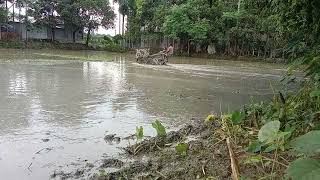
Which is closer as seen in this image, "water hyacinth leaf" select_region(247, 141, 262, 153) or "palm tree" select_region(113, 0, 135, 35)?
"water hyacinth leaf" select_region(247, 141, 262, 153)

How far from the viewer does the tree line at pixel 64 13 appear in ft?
135

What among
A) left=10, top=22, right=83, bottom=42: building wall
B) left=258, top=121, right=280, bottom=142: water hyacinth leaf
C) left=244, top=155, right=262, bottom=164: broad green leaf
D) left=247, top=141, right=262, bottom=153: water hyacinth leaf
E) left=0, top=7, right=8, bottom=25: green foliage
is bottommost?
left=244, top=155, right=262, bottom=164: broad green leaf

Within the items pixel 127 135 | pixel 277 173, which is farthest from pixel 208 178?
pixel 127 135

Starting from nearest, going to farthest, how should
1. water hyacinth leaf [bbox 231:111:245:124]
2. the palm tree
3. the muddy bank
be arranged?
the muddy bank → water hyacinth leaf [bbox 231:111:245:124] → the palm tree

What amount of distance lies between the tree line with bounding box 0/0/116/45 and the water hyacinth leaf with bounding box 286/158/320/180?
40429 millimetres

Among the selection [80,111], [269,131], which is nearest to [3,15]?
[80,111]

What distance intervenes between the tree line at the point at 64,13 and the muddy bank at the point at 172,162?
122 feet

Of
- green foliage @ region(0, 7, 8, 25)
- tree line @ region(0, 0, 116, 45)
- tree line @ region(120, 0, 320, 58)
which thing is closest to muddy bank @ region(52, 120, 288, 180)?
tree line @ region(120, 0, 320, 58)

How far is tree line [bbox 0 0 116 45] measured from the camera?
41156mm

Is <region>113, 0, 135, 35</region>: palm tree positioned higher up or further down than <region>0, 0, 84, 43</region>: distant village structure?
higher up

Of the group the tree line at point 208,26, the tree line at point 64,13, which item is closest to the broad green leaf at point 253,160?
the tree line at point 208,26

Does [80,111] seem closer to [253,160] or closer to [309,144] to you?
[253,160]

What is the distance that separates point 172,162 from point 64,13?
39.5m

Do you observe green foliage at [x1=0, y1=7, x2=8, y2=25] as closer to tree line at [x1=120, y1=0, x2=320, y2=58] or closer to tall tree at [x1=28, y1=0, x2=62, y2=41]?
tall tree at [x1=28, y1=0, x2=62, y2=41]
